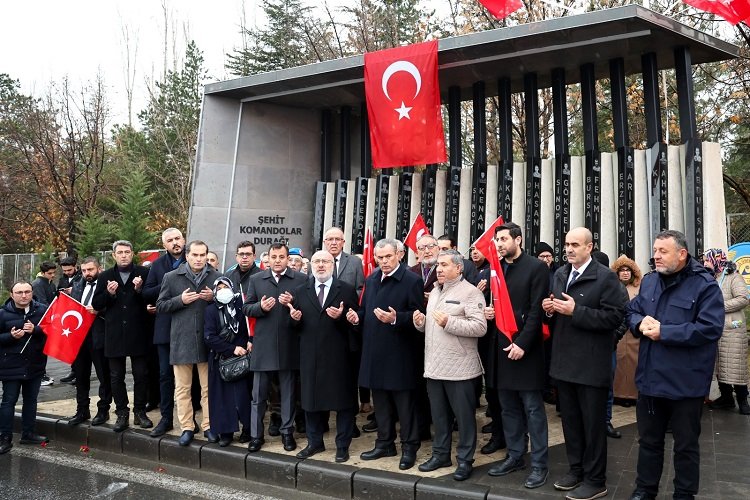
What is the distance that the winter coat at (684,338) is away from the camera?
4395 millimetres

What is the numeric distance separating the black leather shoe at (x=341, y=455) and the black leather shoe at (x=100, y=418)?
3.21 meters

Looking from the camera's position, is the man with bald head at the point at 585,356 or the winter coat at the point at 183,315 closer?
the man with bald head at the point at 585,356

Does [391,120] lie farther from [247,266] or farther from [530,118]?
[247,266]

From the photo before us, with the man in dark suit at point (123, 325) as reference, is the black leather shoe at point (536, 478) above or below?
below

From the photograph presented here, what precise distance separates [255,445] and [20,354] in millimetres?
3032

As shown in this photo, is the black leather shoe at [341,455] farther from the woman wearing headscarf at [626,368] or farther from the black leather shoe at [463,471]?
the woman wearing headscarf at [626,368]

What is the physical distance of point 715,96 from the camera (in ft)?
59.2

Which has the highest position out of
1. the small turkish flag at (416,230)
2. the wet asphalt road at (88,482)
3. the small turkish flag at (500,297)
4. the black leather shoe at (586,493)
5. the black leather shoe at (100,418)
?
the small turkish flag at (416,230)

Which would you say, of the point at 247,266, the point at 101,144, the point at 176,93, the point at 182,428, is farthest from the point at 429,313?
the point at 176,93

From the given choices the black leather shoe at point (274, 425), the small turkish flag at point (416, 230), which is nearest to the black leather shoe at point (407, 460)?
the black leather shoe at point (274, 425)

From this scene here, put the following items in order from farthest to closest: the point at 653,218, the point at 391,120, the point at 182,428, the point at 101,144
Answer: the point at 101,144, the point at 391,120, the point at 653,218, the point at 182,428

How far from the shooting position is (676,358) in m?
4.48

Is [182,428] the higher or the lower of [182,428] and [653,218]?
the lower

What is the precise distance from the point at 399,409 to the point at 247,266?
2396 mm
